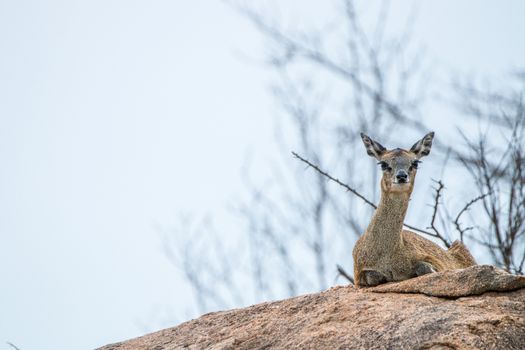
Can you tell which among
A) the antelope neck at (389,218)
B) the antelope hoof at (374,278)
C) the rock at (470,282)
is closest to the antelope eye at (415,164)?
the antelope neck at (389,218)

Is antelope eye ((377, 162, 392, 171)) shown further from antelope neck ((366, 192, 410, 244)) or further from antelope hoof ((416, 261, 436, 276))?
antelope hoof ((416, 261, 436, 276))

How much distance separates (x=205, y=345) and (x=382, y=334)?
188 centimetres

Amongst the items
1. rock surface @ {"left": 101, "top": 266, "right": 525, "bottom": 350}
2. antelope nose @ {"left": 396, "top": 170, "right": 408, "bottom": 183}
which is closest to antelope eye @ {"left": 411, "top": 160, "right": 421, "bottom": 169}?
antelope nose @ {"left": 396, "top": 170, "right": 408, "bottom": 183}

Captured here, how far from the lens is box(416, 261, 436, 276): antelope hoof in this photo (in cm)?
948

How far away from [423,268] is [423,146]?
155 cm

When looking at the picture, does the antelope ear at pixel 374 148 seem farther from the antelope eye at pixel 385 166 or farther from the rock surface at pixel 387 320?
the rock surface at pixel 387 320

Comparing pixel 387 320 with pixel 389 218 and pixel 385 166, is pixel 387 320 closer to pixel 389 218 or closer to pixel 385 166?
pixel 389 218

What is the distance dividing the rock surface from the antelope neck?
0.83 meters

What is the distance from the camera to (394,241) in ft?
32.2

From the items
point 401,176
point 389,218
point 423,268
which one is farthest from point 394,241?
point 401,176

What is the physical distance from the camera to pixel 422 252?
9914mm

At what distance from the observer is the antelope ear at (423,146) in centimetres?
1030

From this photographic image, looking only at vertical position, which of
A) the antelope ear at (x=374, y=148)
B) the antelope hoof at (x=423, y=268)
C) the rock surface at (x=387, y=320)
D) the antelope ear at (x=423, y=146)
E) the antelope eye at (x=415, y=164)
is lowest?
the rock surface at (x=387, y=320)

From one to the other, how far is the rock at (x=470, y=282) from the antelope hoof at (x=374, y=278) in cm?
109
